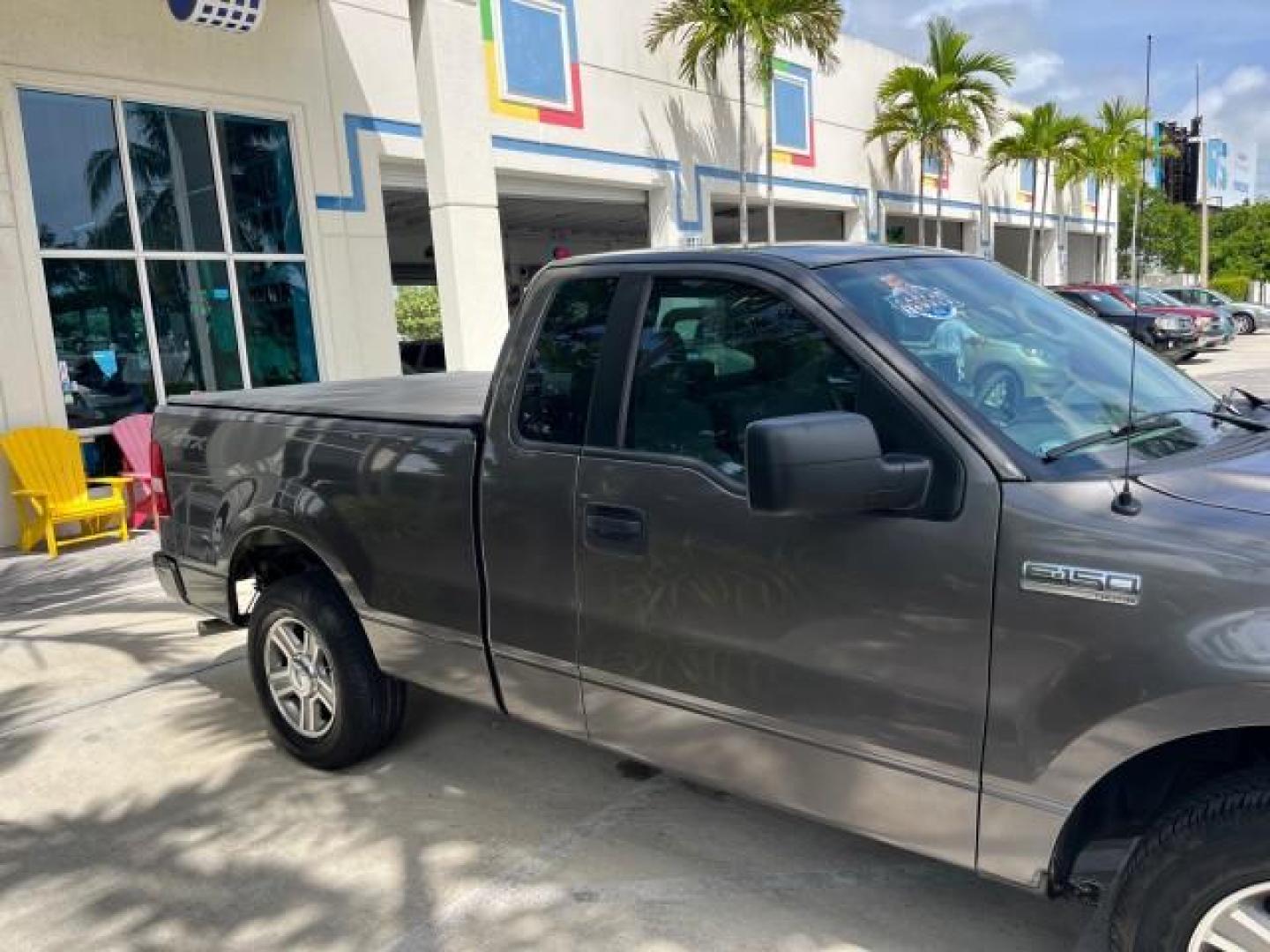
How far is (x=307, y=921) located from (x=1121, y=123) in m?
29.2

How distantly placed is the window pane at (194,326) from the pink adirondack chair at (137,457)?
62cm

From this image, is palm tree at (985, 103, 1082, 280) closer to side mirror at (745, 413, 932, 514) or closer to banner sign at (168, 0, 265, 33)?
banner sign at (168, 0, 265, 33)

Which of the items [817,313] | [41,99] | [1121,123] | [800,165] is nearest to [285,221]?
[41,99]

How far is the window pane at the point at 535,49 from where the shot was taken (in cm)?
1295

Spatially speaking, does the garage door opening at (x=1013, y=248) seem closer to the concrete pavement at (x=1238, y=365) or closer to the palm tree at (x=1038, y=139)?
the palm tree at (x=1038, y=139)

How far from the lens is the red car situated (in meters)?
21.1

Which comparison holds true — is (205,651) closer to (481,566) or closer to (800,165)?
(481,566)

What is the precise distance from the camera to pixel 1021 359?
106 inches

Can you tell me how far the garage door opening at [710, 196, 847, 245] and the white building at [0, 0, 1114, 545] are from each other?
5.74m

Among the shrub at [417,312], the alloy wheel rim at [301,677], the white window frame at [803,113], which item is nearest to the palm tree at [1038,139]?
the white window frame at [803,113]

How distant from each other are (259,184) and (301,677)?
7952 millimetres

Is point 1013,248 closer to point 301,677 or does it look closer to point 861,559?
point 301,677

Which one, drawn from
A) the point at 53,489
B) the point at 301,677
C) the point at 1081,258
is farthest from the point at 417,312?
the point at 301,677

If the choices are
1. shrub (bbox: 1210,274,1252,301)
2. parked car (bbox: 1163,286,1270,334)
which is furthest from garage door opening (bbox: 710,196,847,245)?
shrub (bbox: 1210,274,1252,301)
